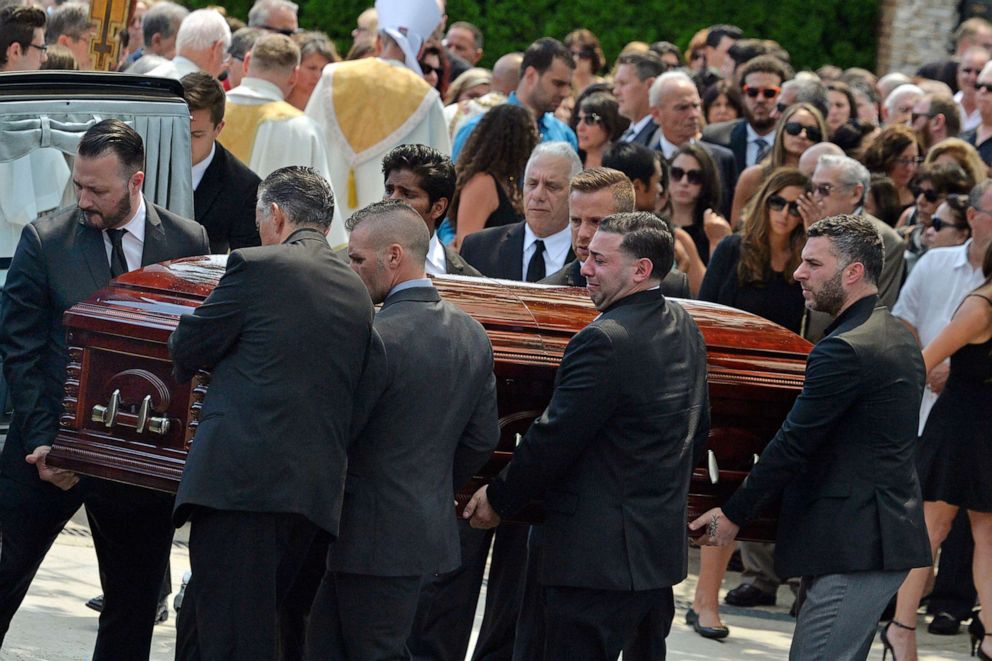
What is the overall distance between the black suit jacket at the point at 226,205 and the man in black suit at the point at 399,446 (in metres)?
2.02

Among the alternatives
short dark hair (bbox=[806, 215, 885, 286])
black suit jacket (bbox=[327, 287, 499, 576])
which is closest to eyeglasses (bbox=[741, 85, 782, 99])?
short dark hair (bbox=[806, 215, 885, 286])

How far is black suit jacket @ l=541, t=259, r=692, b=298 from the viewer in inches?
230

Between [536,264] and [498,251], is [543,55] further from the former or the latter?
[536,264]

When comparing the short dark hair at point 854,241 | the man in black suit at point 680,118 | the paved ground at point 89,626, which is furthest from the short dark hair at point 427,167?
the man in black suit at point 680,118

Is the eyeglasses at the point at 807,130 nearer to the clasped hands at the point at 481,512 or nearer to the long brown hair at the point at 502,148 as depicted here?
the long brown hair at the point at 502,148

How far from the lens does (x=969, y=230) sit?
7.41 metres

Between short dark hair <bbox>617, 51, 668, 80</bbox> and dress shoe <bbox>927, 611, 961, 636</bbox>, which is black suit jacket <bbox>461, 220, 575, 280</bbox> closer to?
dress shoe <bbox>927, 611, 961, 636</bbox>

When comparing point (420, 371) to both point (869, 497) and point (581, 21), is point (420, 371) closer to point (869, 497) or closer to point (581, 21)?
point (869, 497)

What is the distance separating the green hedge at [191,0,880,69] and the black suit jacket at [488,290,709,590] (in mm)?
12413

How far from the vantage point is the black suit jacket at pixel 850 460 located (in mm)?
4730

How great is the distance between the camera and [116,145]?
5.04 metres

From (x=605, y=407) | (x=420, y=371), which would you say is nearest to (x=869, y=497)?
(x=605, y=407)

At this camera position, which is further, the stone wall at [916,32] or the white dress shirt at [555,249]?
the stone wall at [916,32]

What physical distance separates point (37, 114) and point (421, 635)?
6.99 feet
